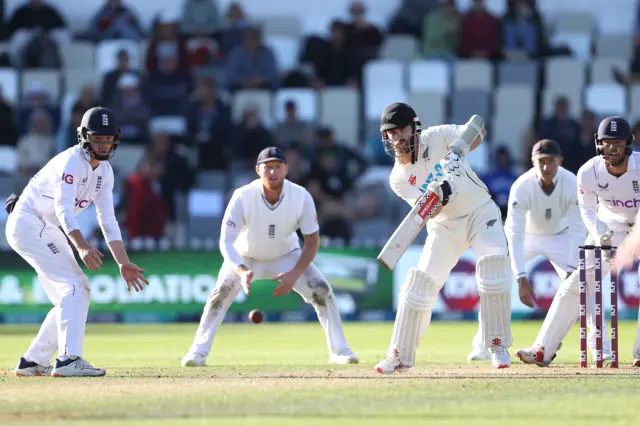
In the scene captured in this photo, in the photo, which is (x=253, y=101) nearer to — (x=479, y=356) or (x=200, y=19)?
(x=200, y=19)

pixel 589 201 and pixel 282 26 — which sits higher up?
pixel 282 26

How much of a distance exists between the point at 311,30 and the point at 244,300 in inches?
277

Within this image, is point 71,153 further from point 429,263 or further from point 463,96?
point 463,96

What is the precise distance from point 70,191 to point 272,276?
95.2 inches

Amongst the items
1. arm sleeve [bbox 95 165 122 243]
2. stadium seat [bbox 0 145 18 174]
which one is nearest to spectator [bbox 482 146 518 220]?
stadium seat [bbox 0 145 18 174]

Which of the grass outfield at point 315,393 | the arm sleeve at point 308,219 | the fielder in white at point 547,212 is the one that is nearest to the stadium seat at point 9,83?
the grass outfield at point 315,393

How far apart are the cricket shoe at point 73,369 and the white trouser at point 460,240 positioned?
2385 millimetres

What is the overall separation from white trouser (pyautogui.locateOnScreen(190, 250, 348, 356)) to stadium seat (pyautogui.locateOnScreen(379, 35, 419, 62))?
1111cm

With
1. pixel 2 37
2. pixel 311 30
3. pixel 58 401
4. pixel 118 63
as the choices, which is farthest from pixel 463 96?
pixel 58 401

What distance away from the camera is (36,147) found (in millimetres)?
19266

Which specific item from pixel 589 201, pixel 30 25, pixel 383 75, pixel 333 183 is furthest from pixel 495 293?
pixel 30 25

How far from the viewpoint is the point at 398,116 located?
887cm

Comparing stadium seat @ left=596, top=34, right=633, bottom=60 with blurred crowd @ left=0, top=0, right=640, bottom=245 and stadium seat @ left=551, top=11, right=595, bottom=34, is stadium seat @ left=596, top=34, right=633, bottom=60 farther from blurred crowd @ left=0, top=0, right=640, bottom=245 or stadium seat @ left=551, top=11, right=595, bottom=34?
blurred crowd @ left=0, top=0, right=640, bottom=245

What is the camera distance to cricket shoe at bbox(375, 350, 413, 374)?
29.5 feet
